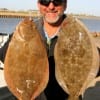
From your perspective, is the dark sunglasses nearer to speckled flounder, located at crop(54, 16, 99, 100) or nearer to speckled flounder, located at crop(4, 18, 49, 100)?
speckled flounder, located at crop(54, 16, 99, 100)

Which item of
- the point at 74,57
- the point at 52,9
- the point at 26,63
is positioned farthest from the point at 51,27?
the point at 26,63

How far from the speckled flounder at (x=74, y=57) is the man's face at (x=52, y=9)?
53cm

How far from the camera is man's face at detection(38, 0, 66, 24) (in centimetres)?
406

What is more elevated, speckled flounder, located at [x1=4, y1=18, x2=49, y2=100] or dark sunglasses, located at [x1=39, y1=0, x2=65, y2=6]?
dark sunglasses, located at [x1=39, y1=0, x2=65, y2=6]

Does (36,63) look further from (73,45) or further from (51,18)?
(51,18)

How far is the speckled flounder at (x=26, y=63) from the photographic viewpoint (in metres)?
3.29

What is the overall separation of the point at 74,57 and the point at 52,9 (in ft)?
2.47

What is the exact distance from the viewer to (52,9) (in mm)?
4059

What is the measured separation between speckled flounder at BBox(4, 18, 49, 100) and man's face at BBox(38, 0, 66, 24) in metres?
0.71

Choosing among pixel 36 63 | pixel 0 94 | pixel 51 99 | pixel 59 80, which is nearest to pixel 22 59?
pixel 36 63

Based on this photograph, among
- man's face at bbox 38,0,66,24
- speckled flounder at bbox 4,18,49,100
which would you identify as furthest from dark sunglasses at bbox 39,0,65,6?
speckled flounder at bbox 4,18,49,100

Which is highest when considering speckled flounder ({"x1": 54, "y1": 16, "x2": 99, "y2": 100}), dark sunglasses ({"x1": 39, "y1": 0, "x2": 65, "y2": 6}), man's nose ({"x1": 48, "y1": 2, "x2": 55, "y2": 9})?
dark sunglasses ({"x1": 39, "y1": 0, "x2": 65, "y2": 6})

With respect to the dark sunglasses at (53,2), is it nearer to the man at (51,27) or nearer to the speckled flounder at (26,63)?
the man at (51,27)

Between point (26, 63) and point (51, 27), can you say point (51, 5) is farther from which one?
point (26, 63)
